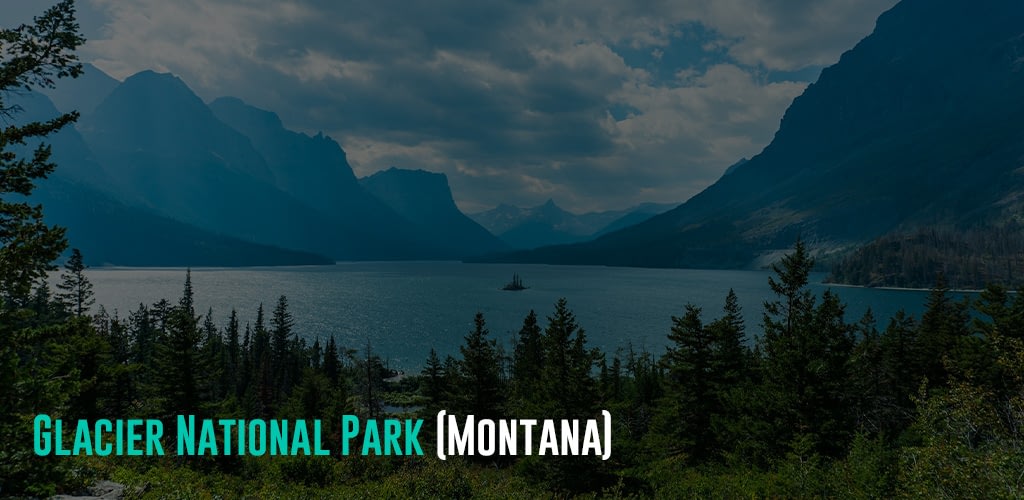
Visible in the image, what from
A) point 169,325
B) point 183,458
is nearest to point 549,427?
point 183,458

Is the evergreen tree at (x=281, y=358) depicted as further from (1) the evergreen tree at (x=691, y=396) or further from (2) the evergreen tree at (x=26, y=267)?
(2) the evergreen tree at (x=26, y=267)

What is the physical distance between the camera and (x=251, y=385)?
252 feet

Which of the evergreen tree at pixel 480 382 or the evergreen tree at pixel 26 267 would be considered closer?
the evergreen tree at pixel 26 267

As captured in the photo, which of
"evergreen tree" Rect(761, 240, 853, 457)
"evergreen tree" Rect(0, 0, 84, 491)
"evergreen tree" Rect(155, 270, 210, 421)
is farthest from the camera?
"evergreen tree" Rect(155, 270, 210, 421)

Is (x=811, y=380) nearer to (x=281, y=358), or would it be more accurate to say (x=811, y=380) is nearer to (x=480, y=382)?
(x=480, y=382)

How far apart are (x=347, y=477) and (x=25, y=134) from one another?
59.9ft

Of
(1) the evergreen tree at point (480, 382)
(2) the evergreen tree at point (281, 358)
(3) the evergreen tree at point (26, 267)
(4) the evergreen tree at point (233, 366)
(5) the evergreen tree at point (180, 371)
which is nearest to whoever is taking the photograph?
(3) the evergreen tree at point (26, 267)

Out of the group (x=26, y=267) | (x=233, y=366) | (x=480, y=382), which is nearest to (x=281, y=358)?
(x=233, y=366)

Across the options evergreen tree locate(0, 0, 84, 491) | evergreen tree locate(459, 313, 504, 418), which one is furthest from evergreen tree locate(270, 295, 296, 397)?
evergreen tree locate(0, 0, 84, 491)

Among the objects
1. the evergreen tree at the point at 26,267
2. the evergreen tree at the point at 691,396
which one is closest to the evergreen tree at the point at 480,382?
the evergreen tree at the point at 691,396

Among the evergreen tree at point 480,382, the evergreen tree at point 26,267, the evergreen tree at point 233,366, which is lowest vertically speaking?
the evergreen tree at point 233,366

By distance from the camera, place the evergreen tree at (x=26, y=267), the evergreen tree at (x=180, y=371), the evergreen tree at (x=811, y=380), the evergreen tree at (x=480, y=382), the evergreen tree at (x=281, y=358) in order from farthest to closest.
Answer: the evergreen tree at (x=281, y=358) < the evergreen tree at (x=480, y=382) < the evergreen tree at (x=180, y=371) < the evergreen tree at (x=811, y=380) < the evergreen tree at (x=26, y=267)

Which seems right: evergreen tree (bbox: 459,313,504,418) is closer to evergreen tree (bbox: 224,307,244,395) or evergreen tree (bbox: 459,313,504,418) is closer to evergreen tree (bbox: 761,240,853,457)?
evergreen tree (bbox: 761,240,853,457)

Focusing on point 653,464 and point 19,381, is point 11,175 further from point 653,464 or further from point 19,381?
point 653,464
